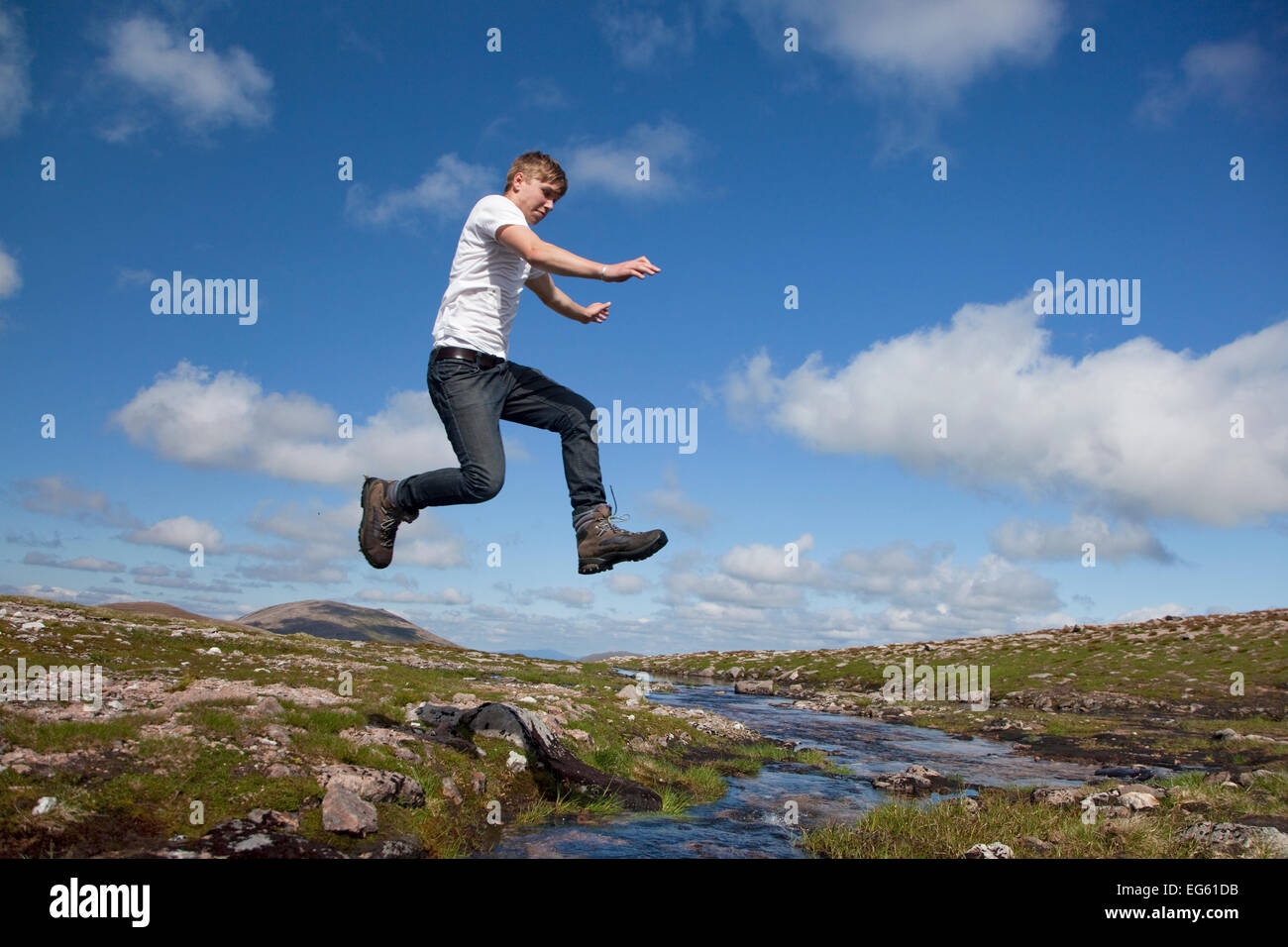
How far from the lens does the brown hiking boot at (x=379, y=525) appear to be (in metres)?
7.75

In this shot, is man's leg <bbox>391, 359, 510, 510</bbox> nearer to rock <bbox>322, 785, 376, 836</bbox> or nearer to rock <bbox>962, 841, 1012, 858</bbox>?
rock <bbox>322, 785, 376, 836</bbox>

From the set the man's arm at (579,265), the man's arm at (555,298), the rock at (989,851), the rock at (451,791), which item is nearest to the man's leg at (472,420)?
the man's arm at (555,298)

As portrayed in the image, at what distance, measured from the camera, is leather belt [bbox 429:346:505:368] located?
684 cm

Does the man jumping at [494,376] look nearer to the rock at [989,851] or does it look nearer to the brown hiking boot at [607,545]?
the brown hiking boot at [607,545]

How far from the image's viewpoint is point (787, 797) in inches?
506

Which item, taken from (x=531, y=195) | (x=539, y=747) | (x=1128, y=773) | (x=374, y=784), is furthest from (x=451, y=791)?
(x=1128, y=773)

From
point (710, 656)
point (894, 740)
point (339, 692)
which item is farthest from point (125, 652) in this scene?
point (710, 656)

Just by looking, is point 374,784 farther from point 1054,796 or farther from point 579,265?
point 1054,796

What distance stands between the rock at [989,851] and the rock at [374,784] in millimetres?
6447

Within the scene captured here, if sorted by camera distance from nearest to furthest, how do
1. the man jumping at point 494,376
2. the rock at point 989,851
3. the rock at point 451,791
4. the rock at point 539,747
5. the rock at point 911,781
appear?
the man jumping at point 494,376
the rock at point 989,851
the rock at point 451,791
the rock at point 539,747
the rock at point 911,781

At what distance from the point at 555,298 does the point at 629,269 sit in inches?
66.0

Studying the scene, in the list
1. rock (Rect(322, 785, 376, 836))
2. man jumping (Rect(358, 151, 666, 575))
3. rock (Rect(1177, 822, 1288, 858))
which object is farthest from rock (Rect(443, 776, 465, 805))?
rock (Rect(1177, 822, 1288, 858))
